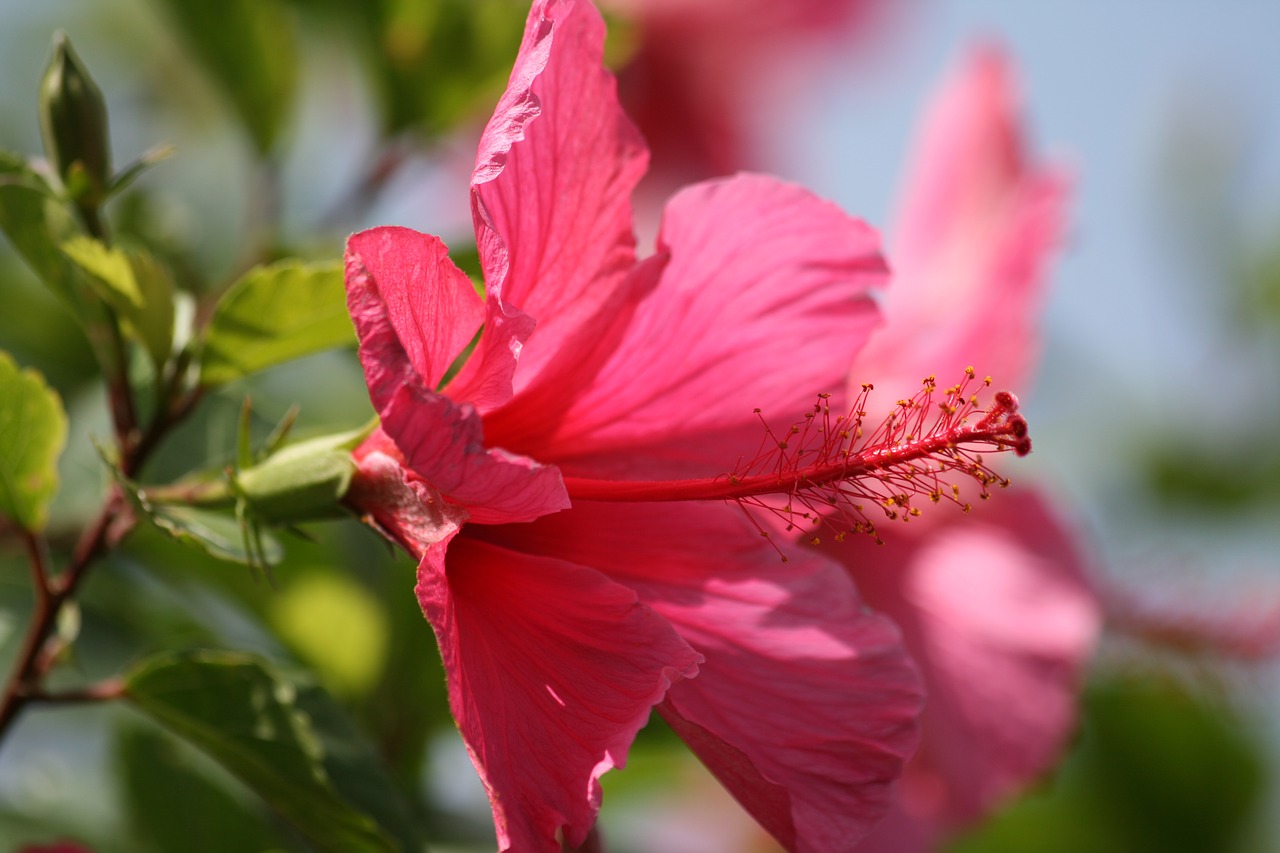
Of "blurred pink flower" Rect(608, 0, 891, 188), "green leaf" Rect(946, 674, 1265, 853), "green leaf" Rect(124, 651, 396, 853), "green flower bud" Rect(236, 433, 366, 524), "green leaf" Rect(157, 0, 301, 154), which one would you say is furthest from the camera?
"blurred pink flower" Rect(608, 0, 891, 188)

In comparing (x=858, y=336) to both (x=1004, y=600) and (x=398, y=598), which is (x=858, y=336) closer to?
(x=1004, y=600)

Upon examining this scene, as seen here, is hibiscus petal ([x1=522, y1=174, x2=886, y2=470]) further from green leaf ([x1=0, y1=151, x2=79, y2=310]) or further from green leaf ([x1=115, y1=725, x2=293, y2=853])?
green leaf ([x1=115, y1=725, x2=293, y2=853])

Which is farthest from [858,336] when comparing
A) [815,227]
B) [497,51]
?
[497,51]

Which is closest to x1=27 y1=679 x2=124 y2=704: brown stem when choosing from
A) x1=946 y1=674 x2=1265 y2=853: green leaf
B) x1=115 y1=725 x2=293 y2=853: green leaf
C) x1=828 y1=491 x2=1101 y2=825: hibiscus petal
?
x1=115 y1=725 x2=293 y2=853: green leaf

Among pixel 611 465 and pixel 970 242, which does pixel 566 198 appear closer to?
pixel 611 465

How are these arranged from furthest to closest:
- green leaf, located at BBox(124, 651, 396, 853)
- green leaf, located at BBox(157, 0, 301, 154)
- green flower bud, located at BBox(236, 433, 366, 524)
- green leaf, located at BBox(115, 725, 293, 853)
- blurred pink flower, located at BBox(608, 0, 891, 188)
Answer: blurred pink flower, located at BBox(608, 0, 891, 188) < green leaf, located at BBox(157, 0, 301, 154) < green leaf, located at BBox(115, 725, 293, 853) < green leaf, located at BBox(124, 651, 396, 853) < green flower bud, located at BBox(236, 433, 366, 524)

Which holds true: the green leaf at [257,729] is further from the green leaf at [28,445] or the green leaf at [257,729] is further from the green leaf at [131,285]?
the green leaf at [131,285]

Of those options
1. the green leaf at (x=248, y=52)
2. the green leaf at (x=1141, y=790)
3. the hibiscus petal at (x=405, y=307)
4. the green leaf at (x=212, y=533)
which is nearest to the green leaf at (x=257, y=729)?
the green leaf at (x=212, y=533)
